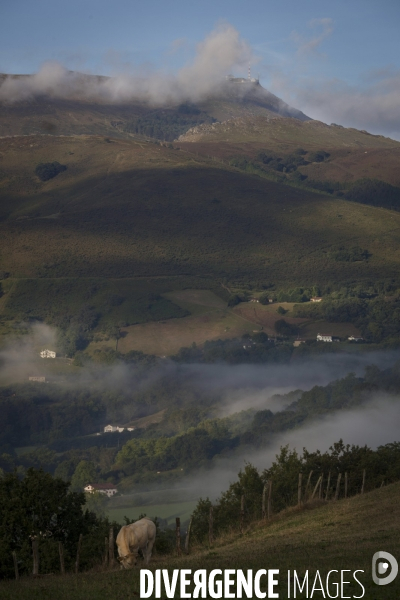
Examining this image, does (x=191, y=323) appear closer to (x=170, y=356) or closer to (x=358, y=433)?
(x=170, y=356)

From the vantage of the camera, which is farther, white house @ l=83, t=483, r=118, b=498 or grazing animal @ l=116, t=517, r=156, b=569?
white house @ l=83, t=483, r=118, b=498

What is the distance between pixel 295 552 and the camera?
834 inches

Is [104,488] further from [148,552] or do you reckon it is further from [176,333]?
[148,552]

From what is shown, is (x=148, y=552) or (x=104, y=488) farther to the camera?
(x=104, y=488)

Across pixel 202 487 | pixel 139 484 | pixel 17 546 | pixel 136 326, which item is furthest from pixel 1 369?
pixel 17 546

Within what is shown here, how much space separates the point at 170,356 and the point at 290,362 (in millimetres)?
27921

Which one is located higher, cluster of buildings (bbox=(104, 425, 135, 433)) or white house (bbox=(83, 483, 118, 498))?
cluster of buildings (bbox=(104, 425, 135, 433))

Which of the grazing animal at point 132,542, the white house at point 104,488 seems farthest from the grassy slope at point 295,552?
the white house at point 104,488

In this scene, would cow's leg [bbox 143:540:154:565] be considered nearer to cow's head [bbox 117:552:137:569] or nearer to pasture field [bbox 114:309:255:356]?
cow's head [bbox 117:552:137:569]

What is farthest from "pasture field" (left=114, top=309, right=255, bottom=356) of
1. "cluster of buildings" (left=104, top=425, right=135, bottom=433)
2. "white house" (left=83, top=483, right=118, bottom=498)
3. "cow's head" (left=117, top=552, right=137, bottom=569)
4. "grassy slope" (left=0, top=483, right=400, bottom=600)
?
"cow's head" (left=117, top=552, right=137, bottom=569)

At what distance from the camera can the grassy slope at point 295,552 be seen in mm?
17547

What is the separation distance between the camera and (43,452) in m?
142

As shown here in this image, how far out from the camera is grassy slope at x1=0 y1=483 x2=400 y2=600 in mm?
17547

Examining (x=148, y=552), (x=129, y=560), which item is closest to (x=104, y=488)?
(x=148, y=552)
